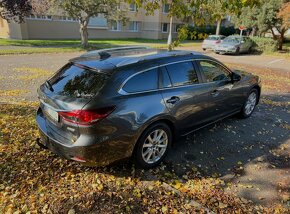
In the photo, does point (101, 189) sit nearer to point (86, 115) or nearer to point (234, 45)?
point (86, 115)

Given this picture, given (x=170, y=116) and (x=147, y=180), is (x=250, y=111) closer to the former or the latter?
(x=170, y=116)

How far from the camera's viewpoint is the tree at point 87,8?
719 inches

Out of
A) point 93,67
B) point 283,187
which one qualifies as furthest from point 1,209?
point 283,187

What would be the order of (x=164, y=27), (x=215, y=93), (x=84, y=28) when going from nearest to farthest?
(x=215, y=93) → (x=84, y=28) → (x=164, y=27)

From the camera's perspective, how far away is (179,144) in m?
4.95

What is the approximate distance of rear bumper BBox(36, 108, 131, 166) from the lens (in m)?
3.33

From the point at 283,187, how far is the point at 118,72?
2.97 m

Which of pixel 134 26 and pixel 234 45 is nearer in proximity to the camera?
pixel 234 45

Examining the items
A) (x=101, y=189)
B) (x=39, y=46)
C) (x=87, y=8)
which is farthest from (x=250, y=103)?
(x=39, y=46)

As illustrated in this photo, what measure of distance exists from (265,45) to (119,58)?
23.1m

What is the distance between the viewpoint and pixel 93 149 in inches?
132

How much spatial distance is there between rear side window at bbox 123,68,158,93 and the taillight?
1.58 ft

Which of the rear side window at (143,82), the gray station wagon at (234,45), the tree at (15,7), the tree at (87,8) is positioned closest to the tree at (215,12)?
the rear side window at (143,82)

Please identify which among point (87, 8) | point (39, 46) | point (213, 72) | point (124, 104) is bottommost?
point (39, 46)
